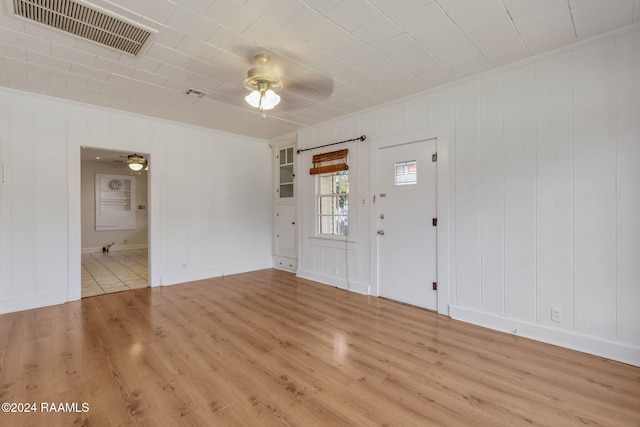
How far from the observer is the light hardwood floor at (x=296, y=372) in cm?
183

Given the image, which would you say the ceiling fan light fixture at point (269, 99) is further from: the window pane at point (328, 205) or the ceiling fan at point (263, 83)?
the window pane at point (328, 205)

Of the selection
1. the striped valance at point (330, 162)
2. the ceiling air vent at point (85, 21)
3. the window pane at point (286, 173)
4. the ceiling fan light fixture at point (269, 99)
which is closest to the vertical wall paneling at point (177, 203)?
the window pane at point (286, 173)

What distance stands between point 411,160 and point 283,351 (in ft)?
9.01

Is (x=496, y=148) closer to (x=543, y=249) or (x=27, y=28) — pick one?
(x=543, y=249)

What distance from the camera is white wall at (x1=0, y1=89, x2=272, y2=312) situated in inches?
145

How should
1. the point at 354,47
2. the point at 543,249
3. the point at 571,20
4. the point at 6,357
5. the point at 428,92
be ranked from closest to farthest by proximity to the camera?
the point at 571,20 → the point at 6,357 → the point at 354,47 → the point at 543,249 → the point at 428,92

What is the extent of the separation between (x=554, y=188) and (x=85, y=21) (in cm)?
425

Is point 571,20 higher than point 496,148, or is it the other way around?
point 571,20

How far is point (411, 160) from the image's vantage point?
3873mm

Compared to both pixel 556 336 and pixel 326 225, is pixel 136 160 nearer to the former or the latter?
pixel 326 225

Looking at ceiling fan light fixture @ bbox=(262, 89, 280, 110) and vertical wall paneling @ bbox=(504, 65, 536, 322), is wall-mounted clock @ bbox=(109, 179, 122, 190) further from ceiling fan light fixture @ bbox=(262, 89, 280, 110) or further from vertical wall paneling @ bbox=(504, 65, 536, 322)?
vertical wall paneling @ bbox=(504, 65, 536, 322)

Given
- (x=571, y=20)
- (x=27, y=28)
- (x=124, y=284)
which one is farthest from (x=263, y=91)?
(x=124, y=284)

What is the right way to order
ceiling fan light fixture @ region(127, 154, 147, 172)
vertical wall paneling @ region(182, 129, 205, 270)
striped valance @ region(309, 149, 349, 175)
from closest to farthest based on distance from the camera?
striped valance @ region(309, 149, 349, 175), vertical wall paneling @ region(182, 129, 205, 270), ceiling fan light fixture @ region(127, 154, 147, 172)

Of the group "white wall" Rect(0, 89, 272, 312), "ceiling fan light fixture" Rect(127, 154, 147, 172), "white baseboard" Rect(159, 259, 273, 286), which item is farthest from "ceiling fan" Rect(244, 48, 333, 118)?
"ceiling fan light fixture" Rect(127, 154, 147, 172)
